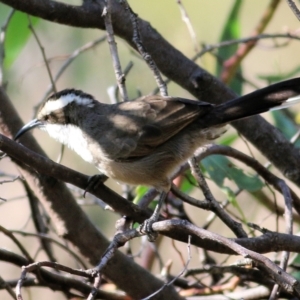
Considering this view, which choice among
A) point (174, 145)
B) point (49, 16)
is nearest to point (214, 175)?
point (174, 145)

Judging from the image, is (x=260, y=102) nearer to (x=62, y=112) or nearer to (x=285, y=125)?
(x=62, y=112)

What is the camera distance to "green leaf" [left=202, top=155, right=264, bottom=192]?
149 inches

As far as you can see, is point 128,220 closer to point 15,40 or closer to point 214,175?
point 214,175

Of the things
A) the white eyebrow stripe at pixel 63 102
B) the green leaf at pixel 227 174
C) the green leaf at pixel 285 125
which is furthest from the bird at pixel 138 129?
the green leaf at pixel 285 125

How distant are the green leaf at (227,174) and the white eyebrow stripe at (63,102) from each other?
86cm

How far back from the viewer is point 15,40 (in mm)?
4430

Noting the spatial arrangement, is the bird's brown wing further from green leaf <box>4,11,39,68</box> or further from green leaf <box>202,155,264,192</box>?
green leaf <box>4,11,39,68</box>

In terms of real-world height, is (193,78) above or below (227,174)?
above

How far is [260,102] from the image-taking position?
3330 millimetres

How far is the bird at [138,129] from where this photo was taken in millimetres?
3498

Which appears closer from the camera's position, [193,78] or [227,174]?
[193,78]

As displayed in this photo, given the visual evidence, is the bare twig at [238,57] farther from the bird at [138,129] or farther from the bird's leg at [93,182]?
the bird's leg at [93,182]

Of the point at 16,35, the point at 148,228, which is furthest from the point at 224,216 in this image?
the point at 16,35

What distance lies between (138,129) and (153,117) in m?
0.11
